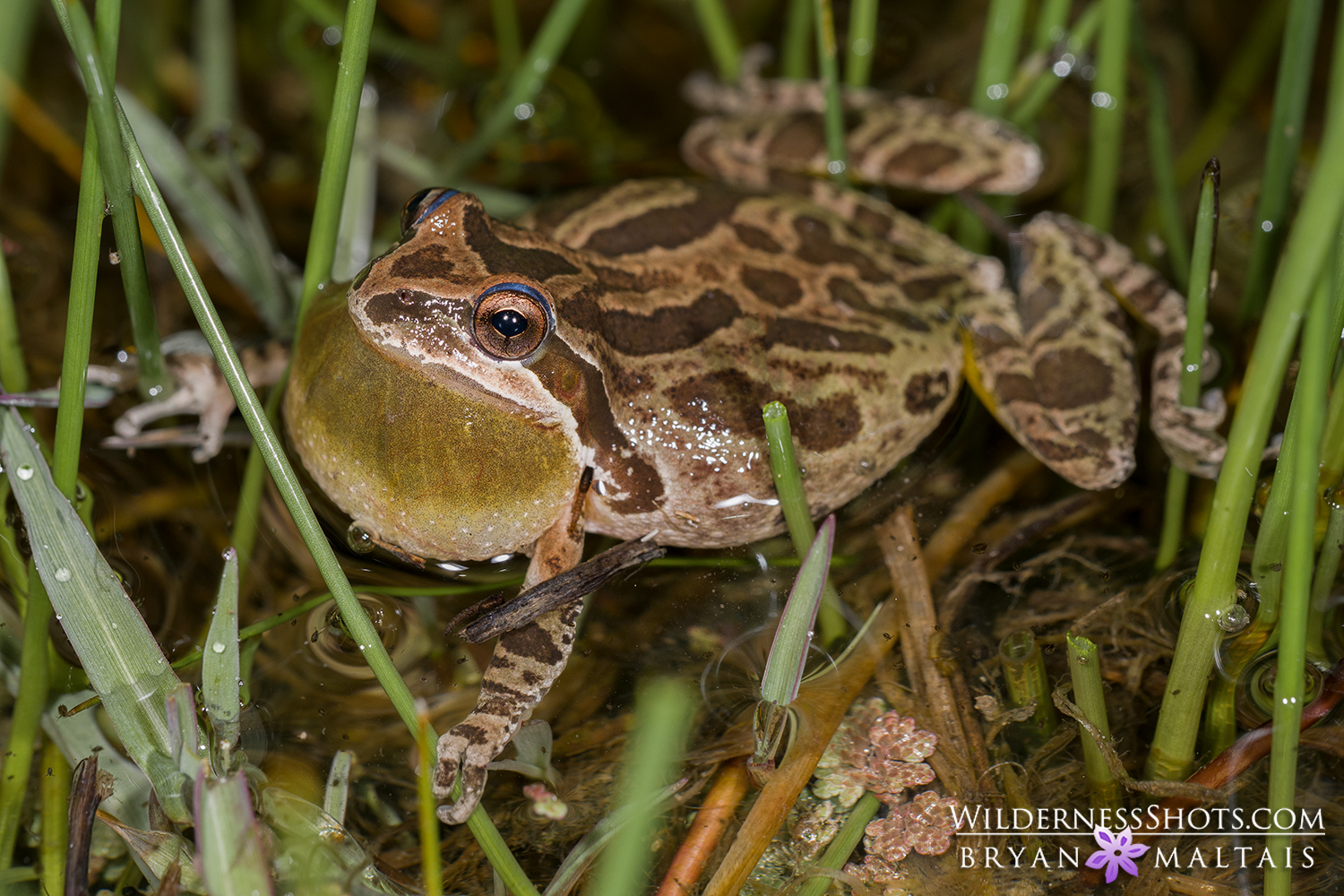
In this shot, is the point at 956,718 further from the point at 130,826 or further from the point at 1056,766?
the point at 130,826

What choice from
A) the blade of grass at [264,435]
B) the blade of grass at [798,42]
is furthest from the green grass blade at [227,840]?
the blade of grass at [798,42]

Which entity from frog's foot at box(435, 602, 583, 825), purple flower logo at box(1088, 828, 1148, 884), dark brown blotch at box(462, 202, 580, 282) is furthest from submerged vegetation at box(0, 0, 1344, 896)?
dark brown blotch at box(462, 202, 580, 282)

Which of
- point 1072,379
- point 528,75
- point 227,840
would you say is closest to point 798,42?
point 528,75

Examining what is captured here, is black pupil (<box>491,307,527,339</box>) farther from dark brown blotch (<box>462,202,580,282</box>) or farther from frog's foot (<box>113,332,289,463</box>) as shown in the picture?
frog's foot (<box>113,332,289,463</box>)

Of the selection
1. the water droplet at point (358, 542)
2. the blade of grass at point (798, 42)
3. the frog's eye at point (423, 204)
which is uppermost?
the blade of grass at point (798, 42)

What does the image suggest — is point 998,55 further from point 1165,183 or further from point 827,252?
point 827,252

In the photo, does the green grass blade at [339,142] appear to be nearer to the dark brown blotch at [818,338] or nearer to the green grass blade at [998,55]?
the dark brown blotch at [818,338]
